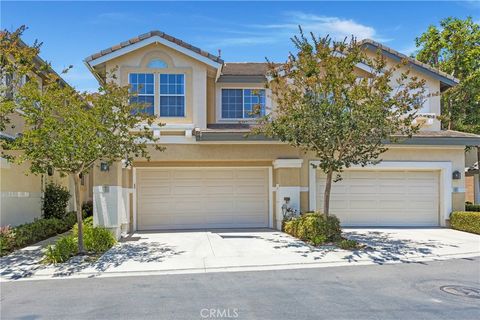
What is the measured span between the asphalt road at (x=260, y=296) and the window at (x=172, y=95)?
771 centimetres

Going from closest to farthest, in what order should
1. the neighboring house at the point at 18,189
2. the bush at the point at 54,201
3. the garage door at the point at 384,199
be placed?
the neighboring house at the point at 18,189 → the garage door at the point at 384,199 → the bush at the point at 54,201

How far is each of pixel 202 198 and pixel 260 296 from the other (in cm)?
962

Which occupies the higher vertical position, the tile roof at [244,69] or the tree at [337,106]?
the tile roof at [244,69]

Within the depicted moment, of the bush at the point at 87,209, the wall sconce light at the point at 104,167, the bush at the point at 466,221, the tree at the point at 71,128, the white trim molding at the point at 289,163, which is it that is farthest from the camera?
the bush at the point at 87,209

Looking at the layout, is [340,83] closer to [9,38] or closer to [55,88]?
[55,88]

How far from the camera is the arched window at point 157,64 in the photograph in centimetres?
1608

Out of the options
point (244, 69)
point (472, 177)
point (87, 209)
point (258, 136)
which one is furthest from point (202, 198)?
point (472, 177)

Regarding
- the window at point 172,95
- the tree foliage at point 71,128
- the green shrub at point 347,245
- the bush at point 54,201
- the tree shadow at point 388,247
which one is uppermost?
the window at point 172,95

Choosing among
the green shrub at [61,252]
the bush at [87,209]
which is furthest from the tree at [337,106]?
the bush at [87,209]

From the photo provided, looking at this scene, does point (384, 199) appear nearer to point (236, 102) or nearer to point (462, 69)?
point (236, 102)

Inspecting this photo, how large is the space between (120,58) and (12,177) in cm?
530

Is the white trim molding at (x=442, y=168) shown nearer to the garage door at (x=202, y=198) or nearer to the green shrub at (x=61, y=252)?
the garage door at (x=202, y=198)

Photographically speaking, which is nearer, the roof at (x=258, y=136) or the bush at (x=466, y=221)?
the roof at (x=258, y=136)

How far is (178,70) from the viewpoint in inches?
634
